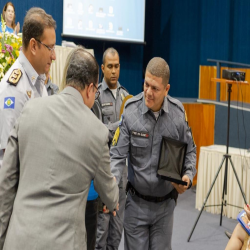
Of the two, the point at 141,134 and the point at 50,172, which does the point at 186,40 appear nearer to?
the point at 141,134

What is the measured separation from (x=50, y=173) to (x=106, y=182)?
0.30 meters

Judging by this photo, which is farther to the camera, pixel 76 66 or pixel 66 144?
pixel 76 66

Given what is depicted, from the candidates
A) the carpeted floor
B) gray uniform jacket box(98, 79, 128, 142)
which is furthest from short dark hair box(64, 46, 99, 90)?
the carpeted floor

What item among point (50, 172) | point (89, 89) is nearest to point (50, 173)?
point (50, 172)

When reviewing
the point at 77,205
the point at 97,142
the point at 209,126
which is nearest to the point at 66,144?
the point at 97,142

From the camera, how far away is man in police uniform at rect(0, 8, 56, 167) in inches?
82.3

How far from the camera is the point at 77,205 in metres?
1.77

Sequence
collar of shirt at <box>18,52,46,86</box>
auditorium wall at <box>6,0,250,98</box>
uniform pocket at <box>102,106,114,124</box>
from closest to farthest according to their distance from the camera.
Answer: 1. collar of shirt at <box>18,52,46,86</box>
2. uniform pocket at <box>102,106,114,124</box>
3. auditorium wall at <box>6,0,250,98</box>

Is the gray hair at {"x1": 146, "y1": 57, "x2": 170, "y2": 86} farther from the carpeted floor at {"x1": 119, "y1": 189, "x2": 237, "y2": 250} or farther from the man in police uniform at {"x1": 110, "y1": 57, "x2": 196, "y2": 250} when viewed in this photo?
the carpeted floor at {"x1": 119, "y1": 189, "x2": 237, "y2": 250}

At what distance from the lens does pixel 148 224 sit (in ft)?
9.08

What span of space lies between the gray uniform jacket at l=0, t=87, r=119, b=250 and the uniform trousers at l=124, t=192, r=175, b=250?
975 mm

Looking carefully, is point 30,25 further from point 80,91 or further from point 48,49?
point 80,91

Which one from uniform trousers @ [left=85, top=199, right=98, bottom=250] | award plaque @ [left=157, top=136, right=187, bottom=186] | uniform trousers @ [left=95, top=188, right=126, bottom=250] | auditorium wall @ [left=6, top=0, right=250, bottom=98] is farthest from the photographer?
auditorium wall @ [left=6, top=0, right=250, bottom=98]

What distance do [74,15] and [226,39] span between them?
360 centimetres
